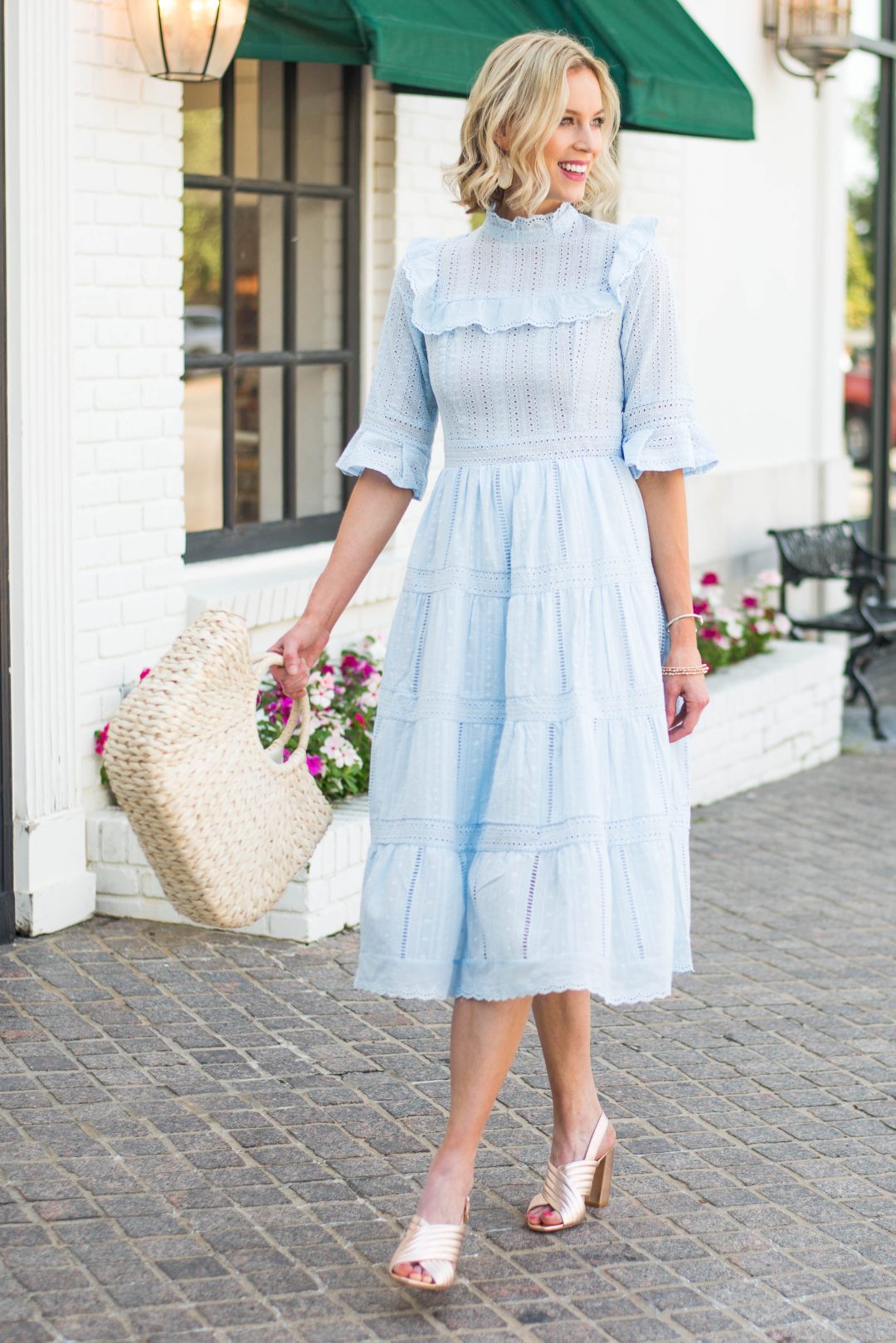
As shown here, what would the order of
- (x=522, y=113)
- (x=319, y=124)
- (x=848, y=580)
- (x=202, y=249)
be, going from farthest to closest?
(x=848, y=580)
(x=319, y=124)
(x=202, y=249)
(x=522, y=113)

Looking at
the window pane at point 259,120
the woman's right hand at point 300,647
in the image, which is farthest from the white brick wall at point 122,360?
the woman's right hand at point 300,647

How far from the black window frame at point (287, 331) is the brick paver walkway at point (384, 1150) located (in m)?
1.60

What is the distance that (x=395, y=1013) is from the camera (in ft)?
14.8

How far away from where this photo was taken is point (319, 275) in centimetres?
654

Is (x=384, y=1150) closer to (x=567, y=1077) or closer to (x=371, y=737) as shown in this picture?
(x=567, y=1077)

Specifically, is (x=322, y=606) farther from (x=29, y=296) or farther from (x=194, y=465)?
(x=194, y=465)

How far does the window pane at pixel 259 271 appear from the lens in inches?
243

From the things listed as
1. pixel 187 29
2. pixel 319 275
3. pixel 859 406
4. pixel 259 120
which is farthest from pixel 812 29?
pixel 187 29

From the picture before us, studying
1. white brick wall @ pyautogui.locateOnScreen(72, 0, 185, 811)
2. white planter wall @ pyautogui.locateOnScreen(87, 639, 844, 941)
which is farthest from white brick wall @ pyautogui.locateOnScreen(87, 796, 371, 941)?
white brick wall @ pyautogui.locateOnScreen(72, 0, 185, 811)

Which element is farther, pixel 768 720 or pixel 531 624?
pixel 768 720

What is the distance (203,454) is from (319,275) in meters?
0.83

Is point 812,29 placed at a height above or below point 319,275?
above

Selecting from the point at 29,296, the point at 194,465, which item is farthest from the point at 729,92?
the point at 29,296

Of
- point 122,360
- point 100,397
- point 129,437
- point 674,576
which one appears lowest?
point 674,576
